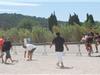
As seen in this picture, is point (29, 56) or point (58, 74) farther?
point (29, 56)

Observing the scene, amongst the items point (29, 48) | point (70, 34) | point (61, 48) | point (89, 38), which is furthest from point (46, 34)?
point (61, 48)

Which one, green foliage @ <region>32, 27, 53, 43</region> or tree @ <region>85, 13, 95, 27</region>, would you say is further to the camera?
tree @ <region>85, 13, 95, 27</region>

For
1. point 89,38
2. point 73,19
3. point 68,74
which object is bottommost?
point 68,74

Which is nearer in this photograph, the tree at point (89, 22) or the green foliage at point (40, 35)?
A: the green foliage at point (40, 35)

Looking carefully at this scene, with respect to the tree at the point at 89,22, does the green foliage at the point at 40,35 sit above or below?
below

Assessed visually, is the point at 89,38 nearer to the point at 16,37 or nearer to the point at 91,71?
the point at 91,71

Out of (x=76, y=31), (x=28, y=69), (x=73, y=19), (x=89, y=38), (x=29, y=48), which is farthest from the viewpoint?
(x=73, y=19)

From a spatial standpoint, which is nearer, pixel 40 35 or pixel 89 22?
pixel 40 35

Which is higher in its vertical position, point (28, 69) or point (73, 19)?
point (73, 19)

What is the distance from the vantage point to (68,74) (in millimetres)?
18344

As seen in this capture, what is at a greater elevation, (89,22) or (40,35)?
(89,22)

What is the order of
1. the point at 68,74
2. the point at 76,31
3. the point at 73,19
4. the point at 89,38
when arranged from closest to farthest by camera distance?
the point at 68,74 → the point at 89,38 → the point at 76,31 → the point at 73,19

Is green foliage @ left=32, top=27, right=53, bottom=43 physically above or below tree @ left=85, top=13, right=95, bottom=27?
below

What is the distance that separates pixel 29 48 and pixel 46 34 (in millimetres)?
32993
